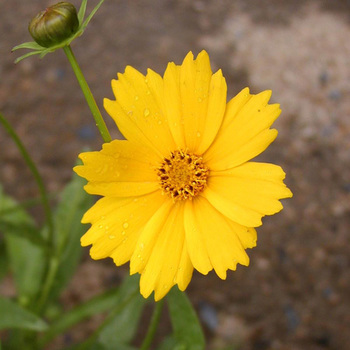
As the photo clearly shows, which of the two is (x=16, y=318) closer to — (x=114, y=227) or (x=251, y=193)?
(x=114, y=227)

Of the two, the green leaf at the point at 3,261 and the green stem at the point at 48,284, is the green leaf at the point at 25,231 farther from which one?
the green leaf at the point at 3,261

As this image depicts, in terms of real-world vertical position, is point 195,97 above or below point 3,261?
below

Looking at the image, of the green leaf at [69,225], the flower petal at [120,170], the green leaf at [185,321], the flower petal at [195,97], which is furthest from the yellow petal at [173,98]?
the green leaf at [69,225]

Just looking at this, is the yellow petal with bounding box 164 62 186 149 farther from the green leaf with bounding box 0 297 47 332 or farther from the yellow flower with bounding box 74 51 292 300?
the green leaf with bounding box 0 297 47 332

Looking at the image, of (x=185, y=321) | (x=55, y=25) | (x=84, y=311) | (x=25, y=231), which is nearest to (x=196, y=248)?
(x=185, y=321)

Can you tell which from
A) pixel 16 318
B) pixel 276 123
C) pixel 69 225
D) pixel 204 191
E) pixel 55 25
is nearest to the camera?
pixel 55 25

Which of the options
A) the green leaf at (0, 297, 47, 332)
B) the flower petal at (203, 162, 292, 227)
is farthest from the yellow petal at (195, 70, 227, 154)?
the green leaf at (0, 297, 47, 332)
